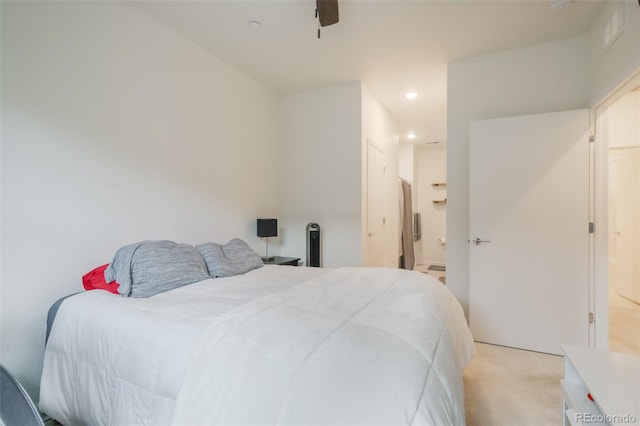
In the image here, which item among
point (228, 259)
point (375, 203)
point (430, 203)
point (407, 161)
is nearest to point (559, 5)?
point (375, 203)

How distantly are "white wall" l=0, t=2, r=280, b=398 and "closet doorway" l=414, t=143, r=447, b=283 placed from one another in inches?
205

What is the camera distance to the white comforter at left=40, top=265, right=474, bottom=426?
82 cm

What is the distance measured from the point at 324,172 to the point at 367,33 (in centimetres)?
159

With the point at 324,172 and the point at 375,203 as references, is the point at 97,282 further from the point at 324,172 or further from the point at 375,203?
the point at 375,203

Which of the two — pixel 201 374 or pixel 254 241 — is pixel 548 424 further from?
pixel 254 241

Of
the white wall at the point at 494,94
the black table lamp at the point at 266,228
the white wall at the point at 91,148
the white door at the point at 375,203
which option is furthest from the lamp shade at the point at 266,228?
the white wall at the point at 494,94

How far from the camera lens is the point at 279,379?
0.87 metres

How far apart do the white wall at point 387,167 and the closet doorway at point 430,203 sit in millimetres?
1931

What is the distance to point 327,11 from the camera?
2086 mm

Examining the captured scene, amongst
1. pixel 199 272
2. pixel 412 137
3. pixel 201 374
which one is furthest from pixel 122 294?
pixel 412 137

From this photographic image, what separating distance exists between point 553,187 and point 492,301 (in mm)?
1146

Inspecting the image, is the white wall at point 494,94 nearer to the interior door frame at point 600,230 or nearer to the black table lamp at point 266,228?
the interior door frame at point 600,230

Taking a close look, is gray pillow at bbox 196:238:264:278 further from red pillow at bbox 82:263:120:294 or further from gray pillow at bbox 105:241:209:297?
red pillow at bbox 82:263:120:294

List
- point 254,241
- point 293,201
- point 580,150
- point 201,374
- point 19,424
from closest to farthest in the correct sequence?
point 19,424, point 201,374, point 580,150, point 254,241, point 293,201
